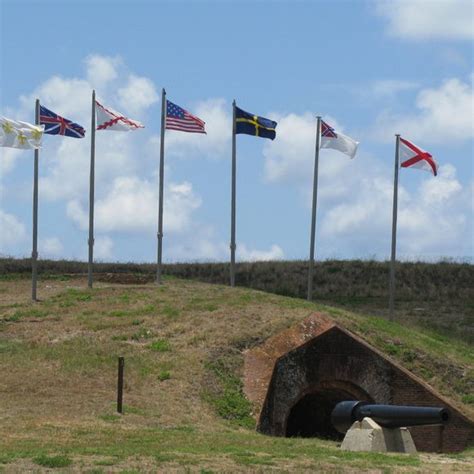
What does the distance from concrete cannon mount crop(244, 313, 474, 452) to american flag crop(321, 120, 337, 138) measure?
27.3 feet

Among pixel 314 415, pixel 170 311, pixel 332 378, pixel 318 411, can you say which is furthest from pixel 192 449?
pixel 170 311

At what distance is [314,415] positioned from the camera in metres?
33.4

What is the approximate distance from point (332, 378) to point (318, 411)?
2792mm

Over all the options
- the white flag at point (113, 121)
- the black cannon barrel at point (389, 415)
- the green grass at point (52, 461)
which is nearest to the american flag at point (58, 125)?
the white flag at point (113, 121)

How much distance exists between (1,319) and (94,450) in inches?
627

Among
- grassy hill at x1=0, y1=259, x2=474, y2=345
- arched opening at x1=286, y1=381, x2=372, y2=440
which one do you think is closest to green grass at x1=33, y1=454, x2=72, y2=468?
arched opening at x1=286, y1=381, x2=372, y2=440

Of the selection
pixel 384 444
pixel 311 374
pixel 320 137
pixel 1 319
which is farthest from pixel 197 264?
pixel 384 444

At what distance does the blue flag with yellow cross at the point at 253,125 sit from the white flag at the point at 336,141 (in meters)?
1.71

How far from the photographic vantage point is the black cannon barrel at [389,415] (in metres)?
22.0

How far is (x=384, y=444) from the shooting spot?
22.4 m

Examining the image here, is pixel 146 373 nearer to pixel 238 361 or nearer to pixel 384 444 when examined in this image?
pixel 238 361

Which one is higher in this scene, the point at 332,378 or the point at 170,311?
the point at 170,311

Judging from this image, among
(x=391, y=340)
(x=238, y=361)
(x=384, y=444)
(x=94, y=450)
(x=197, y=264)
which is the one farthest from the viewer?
(x=197, y=264)

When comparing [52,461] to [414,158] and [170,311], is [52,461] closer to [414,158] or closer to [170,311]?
[170,311]
